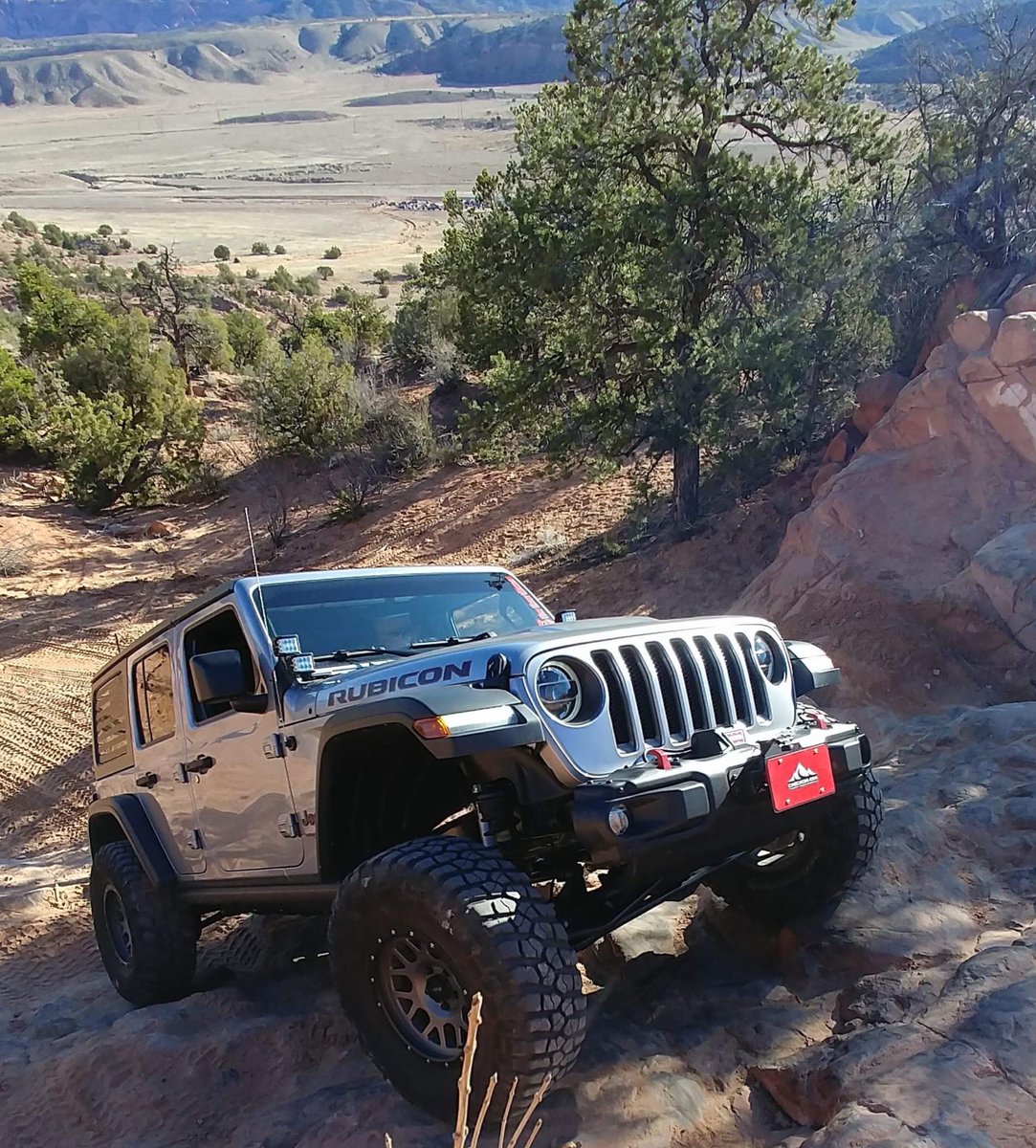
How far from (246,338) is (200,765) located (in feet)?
97.1

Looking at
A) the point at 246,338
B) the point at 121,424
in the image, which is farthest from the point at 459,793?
the point at 246,338

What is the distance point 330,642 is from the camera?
4.35m

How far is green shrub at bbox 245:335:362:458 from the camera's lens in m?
20.8

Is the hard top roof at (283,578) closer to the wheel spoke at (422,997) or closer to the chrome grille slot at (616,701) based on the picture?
the chrome grille slot at (616,701)

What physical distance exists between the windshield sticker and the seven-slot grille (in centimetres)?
46

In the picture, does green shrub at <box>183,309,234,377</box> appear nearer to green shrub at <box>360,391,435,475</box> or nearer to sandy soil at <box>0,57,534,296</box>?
green shrub at <box>360,391,435,475</box>

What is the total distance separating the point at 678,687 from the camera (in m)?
3.65

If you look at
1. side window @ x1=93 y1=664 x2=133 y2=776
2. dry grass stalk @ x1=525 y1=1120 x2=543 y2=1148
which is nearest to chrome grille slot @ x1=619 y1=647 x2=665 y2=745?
dry grass stalk @ x1=525 y1=1120 x2=543 y2=1148

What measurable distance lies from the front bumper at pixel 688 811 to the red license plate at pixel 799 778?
1.2 inches

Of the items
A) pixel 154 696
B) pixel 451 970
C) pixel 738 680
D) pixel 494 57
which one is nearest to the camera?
pixel 451 970

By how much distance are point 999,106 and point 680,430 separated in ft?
15.3

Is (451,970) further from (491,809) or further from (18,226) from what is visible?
(18,226)

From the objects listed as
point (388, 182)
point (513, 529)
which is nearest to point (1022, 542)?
point (513, 529)

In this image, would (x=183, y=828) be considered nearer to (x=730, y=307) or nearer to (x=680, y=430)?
(x=680, y=430)
